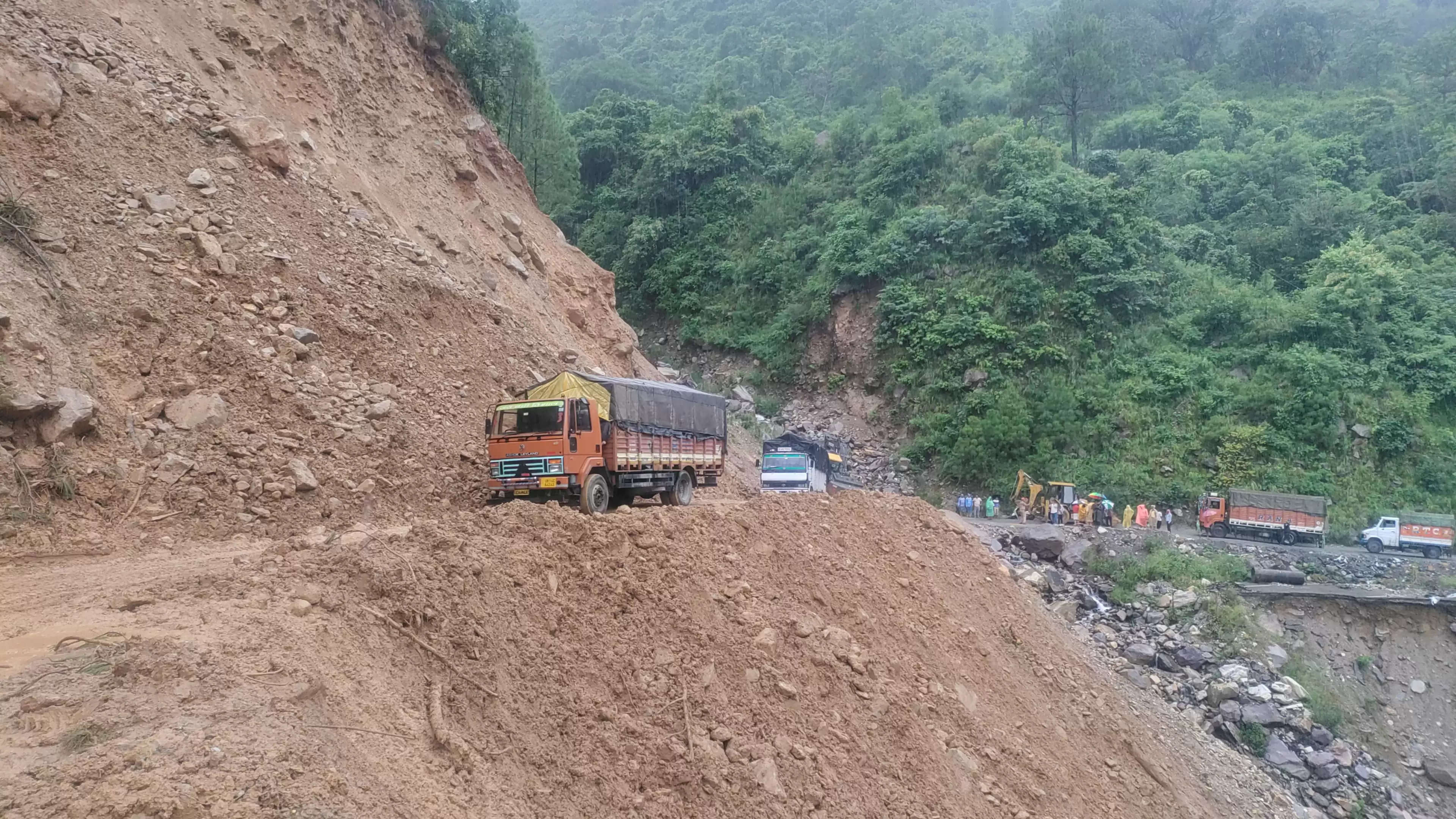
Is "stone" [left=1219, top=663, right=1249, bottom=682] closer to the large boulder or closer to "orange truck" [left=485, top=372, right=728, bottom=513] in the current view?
the large boulder

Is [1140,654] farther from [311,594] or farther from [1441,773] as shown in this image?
[311,594]

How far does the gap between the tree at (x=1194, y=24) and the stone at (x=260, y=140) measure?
185 ft

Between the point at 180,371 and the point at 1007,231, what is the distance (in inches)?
1178

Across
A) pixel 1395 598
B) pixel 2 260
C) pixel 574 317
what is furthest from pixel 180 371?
pixel 1395 598

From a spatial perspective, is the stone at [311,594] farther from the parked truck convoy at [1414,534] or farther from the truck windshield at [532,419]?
the parked truck convoy at [1414,534]

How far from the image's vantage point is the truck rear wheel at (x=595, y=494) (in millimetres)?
11547

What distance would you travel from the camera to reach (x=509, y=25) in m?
24.7

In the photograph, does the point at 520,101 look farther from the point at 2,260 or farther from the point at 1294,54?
the point at 1294,54

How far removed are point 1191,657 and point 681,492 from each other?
12.3 m

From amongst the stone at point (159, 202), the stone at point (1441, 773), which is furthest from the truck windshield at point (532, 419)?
the stone at point (1441, 773)

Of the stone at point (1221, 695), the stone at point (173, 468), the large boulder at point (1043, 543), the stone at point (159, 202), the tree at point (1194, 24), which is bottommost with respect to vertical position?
the stone at point (1221, 695)

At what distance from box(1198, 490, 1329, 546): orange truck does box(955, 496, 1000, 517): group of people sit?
6554mm

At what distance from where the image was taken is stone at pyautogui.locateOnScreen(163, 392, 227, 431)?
34.4 feet

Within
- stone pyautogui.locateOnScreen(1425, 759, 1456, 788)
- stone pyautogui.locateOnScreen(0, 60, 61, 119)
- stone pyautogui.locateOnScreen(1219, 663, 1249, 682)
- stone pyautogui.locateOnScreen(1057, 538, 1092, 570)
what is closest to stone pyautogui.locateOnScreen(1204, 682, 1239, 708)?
stone pyautogui.locateOnScreen(1219, 663, 1249, 682)
